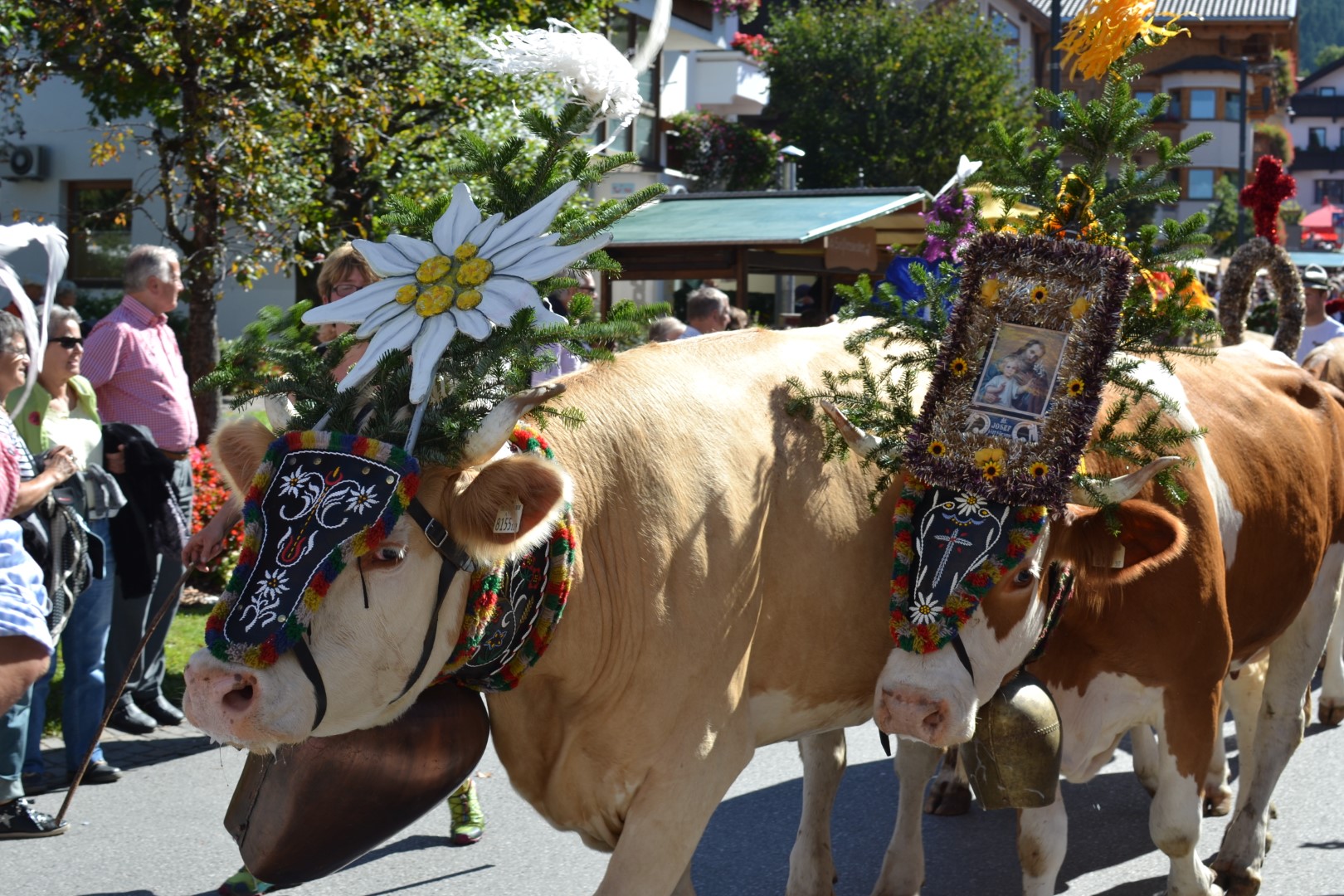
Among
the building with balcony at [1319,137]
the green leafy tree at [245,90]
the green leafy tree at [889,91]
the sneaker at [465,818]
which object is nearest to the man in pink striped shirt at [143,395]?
the sneaker at [465,818]

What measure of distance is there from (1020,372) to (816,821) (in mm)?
1765

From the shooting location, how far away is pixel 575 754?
10.2 feet

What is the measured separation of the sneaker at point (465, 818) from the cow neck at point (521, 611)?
2.32 m

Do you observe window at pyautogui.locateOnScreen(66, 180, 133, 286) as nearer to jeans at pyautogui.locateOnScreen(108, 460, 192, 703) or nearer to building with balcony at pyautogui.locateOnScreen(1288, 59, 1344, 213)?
jeans at pyautogui.locateOnScreen(108, 460, 192, 703)

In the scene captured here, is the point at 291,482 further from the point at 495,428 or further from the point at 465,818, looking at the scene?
the point at 465,818

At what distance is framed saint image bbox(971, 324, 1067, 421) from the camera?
11.0 ft

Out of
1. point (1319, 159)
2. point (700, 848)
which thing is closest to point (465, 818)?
point (700, 848)

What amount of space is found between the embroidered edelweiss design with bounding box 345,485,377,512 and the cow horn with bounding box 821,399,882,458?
1.16 meters

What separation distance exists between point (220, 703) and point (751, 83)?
26.4 m

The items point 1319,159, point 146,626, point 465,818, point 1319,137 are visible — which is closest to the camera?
point 465,818

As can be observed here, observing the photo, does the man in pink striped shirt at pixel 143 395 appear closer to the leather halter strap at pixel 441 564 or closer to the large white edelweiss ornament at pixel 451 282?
the large white edelweiss ornament at pixel 451 282

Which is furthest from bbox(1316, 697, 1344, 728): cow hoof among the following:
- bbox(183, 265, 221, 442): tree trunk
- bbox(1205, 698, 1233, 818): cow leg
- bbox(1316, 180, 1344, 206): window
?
bbox(1316, 180, 1344, 206): window

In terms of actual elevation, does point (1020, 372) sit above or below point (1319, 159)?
below

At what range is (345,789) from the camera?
2.94m
